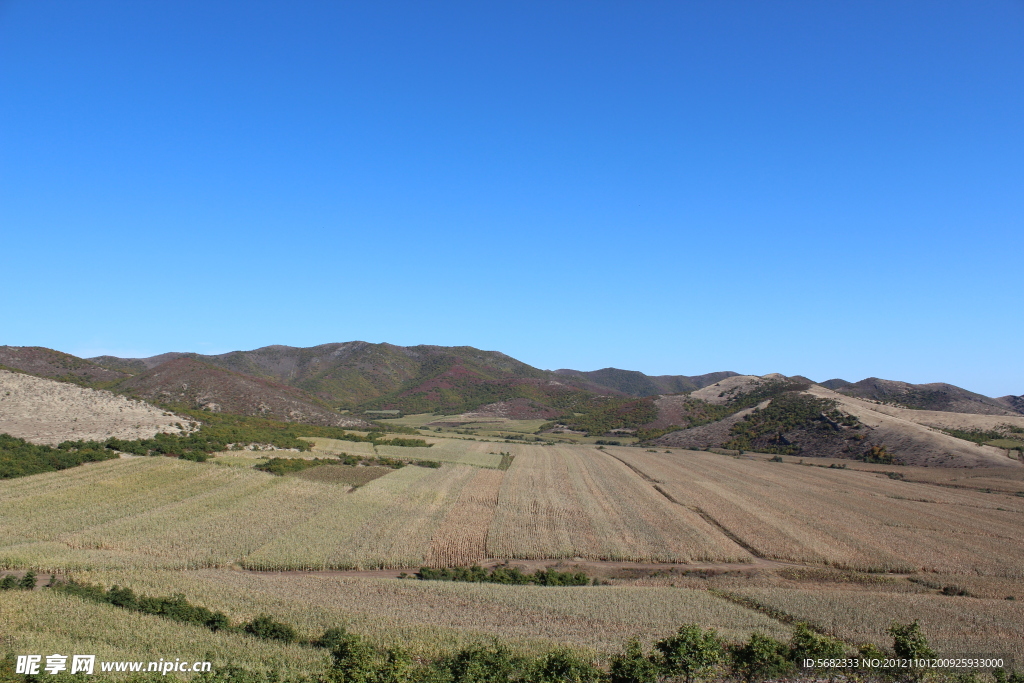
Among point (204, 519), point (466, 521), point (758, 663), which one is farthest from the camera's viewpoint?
point (466, 521)

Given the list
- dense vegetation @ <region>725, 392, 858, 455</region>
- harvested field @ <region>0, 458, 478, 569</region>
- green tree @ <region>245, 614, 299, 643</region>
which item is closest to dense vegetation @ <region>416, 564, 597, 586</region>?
harvested field @ <region>0, 458, 478, 569</region>

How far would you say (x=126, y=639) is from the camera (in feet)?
51.2

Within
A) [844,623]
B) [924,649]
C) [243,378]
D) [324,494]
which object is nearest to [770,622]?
[844,623]

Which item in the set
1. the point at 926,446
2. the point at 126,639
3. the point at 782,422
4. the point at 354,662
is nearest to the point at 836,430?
the point at 782,422

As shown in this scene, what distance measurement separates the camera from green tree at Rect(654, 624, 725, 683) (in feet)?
48.7

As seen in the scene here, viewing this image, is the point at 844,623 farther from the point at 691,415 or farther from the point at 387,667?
the point at 691,415

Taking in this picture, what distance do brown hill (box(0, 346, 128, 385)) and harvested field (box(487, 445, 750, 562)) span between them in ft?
263

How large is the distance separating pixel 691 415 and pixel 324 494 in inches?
4024

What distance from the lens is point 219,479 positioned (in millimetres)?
43062

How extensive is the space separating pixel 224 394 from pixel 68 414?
44.9m

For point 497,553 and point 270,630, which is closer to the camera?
point 270,630

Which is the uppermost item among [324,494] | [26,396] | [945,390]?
[945,390]

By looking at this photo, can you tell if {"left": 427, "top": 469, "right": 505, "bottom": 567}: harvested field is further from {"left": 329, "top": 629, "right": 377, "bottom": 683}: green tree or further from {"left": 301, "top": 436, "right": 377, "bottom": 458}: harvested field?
{"left": 301, "top": 436, "right": 377, "bottom": 458}: harvested field

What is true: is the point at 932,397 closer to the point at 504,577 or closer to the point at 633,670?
the point at 504,577
